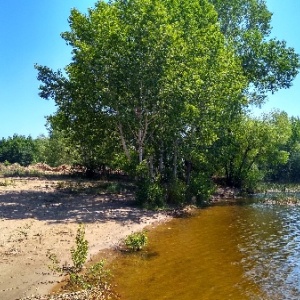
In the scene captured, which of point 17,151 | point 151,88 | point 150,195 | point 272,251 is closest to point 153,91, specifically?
point 151,88

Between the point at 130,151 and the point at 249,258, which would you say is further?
the point at 130,151

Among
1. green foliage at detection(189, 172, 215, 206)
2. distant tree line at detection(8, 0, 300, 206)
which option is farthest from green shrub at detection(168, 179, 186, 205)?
green foliage at detection(189, 172, 215, 206)

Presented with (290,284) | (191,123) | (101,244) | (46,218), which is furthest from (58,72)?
(290,284)

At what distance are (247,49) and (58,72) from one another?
21.0 meters

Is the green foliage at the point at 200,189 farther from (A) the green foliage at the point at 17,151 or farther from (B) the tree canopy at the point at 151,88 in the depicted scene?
(A) the green foliage at the point at 17,151

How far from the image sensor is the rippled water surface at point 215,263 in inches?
465

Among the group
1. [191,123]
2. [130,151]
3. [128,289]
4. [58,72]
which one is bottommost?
[128,289]

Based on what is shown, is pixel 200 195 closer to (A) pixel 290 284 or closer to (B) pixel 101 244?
(B) pixel 101 244

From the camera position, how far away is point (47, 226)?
61.0 feet

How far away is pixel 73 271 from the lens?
1264 cm

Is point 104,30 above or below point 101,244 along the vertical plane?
above

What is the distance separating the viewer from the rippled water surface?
11812 millimetres

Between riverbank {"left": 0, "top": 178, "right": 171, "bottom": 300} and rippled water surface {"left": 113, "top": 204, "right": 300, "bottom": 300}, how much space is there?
200 cm

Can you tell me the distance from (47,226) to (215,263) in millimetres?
8425
